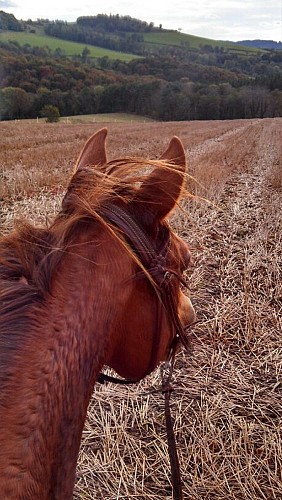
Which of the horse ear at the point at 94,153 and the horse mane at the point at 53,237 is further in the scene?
the horse ear at the point at 94,153

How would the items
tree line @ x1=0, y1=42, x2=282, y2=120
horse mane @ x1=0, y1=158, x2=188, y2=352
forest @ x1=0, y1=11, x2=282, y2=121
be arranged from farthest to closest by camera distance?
forest @ x1=0, y1=11, x2=282, y2=121
tree line @ x1=0, y1=42, x2=282, y2=120
horse mane @ x1=0, y1=158, x2=188, y2=352

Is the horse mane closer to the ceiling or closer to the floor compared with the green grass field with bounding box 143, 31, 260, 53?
closer to the floor

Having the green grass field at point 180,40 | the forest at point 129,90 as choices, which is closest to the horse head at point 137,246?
the forest at point 129,90

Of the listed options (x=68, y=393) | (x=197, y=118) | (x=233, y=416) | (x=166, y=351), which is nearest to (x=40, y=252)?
(x=68, y=393)

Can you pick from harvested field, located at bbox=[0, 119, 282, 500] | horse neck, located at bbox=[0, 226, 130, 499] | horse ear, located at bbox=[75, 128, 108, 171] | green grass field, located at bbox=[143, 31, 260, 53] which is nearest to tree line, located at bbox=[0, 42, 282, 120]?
harvested field, located at bbox=[0, 119, 282, 500]

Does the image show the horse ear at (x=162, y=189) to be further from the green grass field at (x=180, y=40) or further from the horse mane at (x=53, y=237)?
the green grass field at (x=180, y=40)

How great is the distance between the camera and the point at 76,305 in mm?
1126

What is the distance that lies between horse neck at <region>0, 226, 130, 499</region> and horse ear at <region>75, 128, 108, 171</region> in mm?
444

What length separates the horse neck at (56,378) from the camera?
1.00 metres

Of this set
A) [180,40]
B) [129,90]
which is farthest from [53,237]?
[180,40]

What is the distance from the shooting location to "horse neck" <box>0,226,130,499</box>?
1.00m

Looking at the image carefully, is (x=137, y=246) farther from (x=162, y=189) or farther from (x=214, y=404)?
(x=214, y=404)

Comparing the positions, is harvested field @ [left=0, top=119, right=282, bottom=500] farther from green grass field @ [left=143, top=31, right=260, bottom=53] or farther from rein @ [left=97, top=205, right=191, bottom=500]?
green grass field @ [left=143, top=31, right=260, bottom=53]

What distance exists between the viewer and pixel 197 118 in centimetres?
6150
